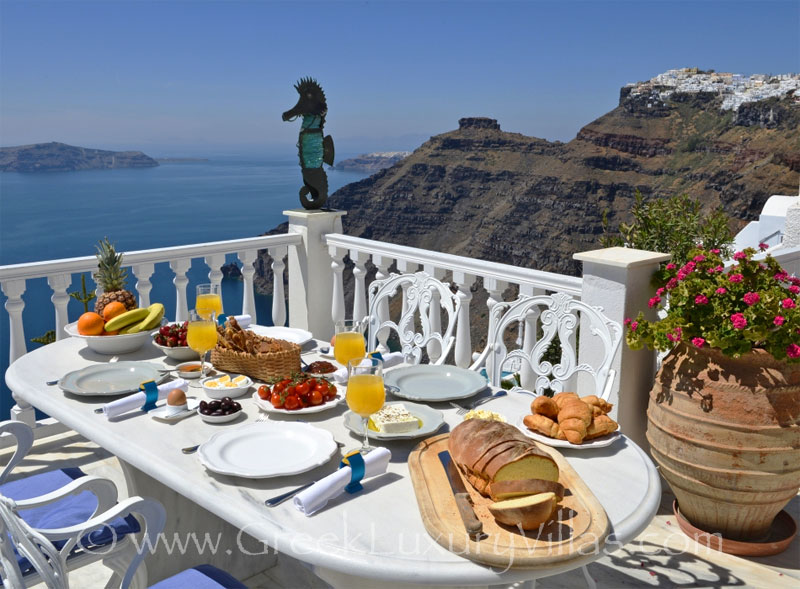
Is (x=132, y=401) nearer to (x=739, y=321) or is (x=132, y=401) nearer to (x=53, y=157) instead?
(x=739, y=321)

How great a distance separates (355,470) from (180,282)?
2.61 metres

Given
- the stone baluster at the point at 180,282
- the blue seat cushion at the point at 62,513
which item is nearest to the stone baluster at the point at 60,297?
the stone baluster at the point at 180,282

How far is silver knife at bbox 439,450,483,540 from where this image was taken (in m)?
1.02

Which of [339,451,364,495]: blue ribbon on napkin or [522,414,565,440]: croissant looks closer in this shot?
[339,451,364,495]: blue ribbon on napkin

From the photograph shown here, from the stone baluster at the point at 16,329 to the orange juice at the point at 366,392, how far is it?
2318 millimetres

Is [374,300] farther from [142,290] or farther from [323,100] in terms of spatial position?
[323,100]

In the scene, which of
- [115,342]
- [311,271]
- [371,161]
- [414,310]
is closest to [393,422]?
[115,342]

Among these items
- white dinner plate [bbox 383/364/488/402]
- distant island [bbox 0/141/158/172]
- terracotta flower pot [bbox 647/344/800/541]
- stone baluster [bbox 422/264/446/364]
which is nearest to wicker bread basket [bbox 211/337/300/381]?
white dinner plate [bbox 383/364/488/402]

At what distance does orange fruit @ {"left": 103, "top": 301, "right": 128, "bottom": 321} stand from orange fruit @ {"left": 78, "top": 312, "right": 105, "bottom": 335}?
33 millimetres

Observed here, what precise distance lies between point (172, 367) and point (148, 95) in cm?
4771

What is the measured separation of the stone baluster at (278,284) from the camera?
154 inches

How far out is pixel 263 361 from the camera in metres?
1.79

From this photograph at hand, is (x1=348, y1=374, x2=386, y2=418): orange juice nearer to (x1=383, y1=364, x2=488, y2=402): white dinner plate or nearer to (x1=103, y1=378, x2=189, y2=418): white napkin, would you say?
(x1=383, y1=364, x2=488, y2=402): white dinner plate

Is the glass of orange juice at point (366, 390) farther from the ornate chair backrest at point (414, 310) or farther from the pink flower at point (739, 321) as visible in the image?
the pink flower at point (739, 321)
